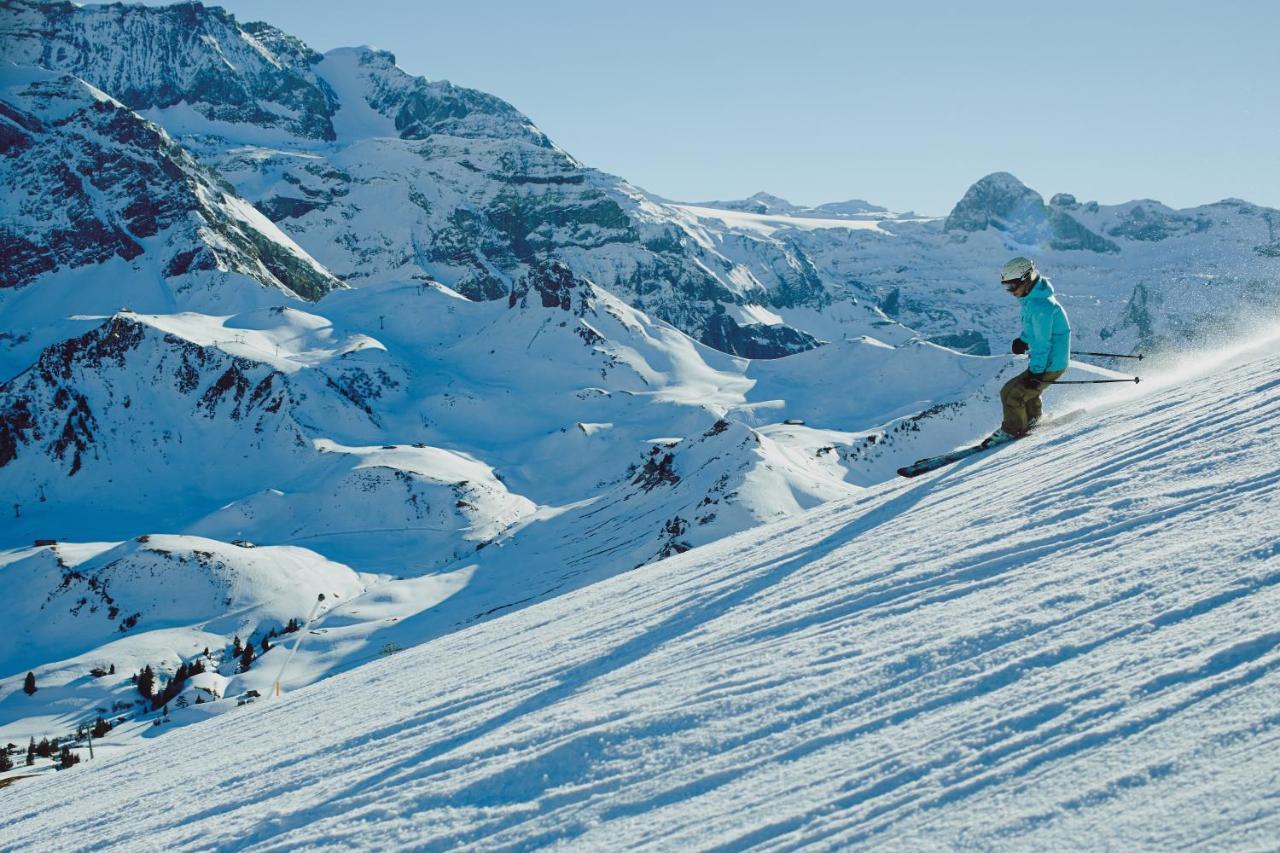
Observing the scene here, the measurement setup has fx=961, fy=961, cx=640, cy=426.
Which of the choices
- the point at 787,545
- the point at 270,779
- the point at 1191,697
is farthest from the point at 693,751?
the point at 787,545

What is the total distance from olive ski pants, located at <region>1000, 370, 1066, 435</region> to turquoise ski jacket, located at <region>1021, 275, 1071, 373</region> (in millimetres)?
391

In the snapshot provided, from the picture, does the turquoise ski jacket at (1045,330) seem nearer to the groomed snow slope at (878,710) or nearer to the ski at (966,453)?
the ski at (966,453)

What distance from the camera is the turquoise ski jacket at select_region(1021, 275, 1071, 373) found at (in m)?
12.5

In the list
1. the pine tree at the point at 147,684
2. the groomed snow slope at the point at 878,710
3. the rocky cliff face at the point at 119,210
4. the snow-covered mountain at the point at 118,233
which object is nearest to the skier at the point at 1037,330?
the groomed snow slope at the point at 878,710

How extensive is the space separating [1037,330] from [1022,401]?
1.46 metres

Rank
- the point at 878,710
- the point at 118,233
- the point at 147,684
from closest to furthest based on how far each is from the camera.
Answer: the point at 878,710, the point at 147,684, the point at 118,233

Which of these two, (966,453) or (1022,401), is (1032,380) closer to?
(1022,401)

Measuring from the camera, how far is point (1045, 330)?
499 inches

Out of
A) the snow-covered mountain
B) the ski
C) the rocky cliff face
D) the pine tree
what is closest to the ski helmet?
the ski

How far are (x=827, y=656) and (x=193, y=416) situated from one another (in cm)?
14324

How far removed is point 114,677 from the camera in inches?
2894

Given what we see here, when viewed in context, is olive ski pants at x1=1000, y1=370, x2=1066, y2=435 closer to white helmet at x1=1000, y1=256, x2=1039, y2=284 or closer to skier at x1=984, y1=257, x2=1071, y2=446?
skier at x1=984, y1=257, x2=1071, y2=446

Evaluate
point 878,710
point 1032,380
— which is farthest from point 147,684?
point 878,710

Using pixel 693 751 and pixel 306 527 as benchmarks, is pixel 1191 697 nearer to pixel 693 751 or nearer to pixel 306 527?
pixel 693 751
